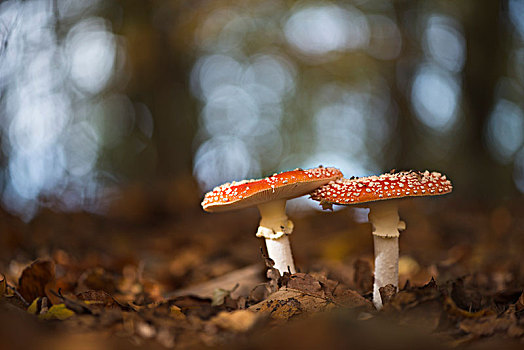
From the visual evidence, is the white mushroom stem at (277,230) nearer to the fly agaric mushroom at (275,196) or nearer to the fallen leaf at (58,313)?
the fly agaric mushroom at (275,196)

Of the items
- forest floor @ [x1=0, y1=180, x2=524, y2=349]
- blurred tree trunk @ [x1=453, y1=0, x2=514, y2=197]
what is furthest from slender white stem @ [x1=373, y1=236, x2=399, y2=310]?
blurred tree trunk @ [x1=453, y1=0, x2=514, y2=197]

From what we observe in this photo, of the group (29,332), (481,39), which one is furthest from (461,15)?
(29,332)

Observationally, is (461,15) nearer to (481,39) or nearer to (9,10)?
(481,39)

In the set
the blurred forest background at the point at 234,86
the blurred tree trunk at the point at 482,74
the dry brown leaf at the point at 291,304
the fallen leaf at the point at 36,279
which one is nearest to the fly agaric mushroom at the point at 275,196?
the dry brown leaf at the point at 291,304

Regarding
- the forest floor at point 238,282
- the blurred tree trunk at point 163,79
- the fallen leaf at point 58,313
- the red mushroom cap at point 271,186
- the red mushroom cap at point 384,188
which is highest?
the blurred tree trunk at point 163,79

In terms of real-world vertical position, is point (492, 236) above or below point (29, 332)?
below

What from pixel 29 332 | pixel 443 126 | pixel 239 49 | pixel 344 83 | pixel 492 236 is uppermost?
pixel 239 49

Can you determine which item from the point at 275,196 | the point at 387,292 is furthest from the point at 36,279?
the point at 387,292
